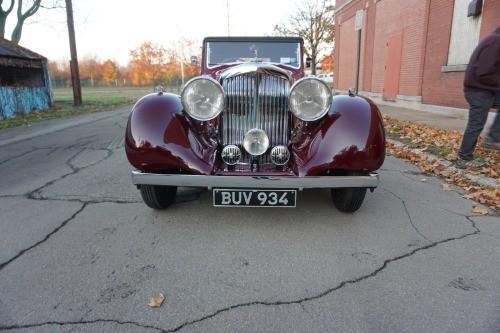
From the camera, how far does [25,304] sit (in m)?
2.05

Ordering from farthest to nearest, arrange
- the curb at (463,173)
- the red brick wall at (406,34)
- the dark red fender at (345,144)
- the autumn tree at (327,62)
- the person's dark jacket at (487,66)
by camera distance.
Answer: the autumn tree at (327,62) < the red brick wall at (406,34) < the person's dark jacket at (487,66) < the curb at (463,173) < the dark red fender at (345,144)

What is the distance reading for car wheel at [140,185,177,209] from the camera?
3.16 metres

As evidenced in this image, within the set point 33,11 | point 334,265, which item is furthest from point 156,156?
point 33,11

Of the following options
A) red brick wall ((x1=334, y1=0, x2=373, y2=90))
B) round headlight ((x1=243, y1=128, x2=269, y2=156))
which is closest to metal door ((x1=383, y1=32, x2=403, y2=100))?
red brick wall ((x1=334, y1=0, x2=373, y2=90))

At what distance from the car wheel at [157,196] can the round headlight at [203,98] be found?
78cm

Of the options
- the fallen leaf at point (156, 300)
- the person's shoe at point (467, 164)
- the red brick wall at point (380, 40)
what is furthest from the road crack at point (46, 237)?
the red brick wall at point (380, 40)

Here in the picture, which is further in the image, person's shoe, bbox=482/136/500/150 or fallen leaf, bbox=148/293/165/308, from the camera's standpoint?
person's shoe, bbox=482/136/500/150

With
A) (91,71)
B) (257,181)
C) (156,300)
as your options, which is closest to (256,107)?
(257,181)

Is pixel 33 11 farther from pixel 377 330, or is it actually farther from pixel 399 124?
pixel 377 330

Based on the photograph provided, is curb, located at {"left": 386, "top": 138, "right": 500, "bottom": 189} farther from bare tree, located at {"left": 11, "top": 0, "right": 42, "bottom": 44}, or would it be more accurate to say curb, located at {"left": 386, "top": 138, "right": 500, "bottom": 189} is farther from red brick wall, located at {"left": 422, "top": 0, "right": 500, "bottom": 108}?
bare tree, located at {"left": 11, "top": 0, "right": 42, "bottom": 44}

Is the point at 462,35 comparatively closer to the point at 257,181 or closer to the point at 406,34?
the point at 406,34

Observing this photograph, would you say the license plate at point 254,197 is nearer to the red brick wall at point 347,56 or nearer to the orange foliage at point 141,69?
the red brick wall at point 347,56

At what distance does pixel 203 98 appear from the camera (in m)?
3.01

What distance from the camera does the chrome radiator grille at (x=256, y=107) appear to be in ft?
10.4
